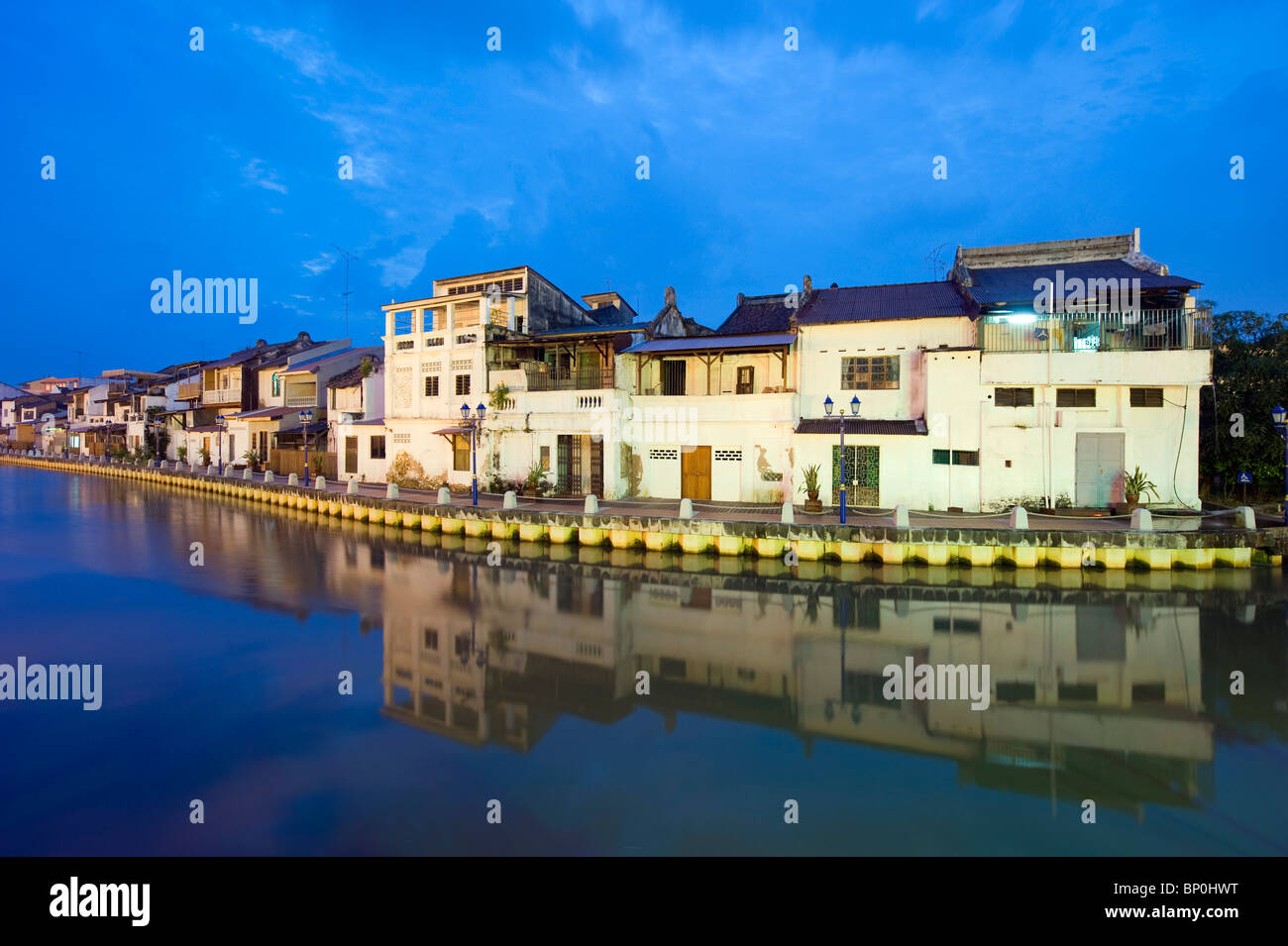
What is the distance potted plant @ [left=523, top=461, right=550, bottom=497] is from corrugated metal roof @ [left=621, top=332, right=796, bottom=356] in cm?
548

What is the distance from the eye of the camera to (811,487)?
65.8 feet

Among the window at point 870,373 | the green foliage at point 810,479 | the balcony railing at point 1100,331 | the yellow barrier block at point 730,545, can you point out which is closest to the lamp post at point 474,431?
the yellow barrier block at point 730,545

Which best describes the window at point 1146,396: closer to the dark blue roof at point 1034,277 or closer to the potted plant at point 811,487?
the dark blue roof at point 1034,277

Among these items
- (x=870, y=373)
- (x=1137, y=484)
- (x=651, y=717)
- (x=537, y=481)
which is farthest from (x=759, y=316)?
(x=651, y=717)

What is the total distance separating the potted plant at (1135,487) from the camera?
18148 millimetres

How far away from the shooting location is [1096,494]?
19078 millimetres

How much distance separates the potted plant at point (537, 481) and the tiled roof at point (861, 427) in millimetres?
9566

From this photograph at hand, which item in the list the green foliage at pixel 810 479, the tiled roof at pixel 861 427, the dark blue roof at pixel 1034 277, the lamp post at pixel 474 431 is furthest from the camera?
the lamp post at pixel 474 431

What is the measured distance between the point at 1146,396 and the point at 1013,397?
12.3 ft

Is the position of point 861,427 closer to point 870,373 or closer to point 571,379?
point 870,373

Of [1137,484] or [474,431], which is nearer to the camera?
[1137,484]
